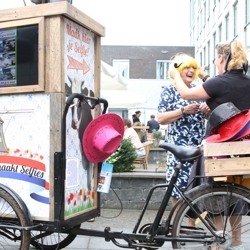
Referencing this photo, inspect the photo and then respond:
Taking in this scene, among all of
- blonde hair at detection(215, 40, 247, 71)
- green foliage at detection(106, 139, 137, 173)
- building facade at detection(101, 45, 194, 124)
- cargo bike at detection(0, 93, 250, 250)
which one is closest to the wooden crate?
cargo bike at detection(0, 93, 250, 250)

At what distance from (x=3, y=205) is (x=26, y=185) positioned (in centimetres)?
28

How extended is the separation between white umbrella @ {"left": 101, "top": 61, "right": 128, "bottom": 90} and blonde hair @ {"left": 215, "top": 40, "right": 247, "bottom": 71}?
4665mm

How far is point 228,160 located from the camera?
304cm

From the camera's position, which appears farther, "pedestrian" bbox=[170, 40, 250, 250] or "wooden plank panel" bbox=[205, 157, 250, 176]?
"pedestrian" bbox=[170, 40, 250, 250]

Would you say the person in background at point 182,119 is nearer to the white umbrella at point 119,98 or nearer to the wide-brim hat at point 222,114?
the wide-brim hat at point 222,114

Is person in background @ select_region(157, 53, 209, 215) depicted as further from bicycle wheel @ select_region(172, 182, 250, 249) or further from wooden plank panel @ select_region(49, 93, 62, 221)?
wooden plank panel @ select_region(49, 93, 62, 221)

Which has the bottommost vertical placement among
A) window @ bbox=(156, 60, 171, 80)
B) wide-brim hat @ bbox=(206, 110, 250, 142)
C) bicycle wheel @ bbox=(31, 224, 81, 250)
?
bicycle wheel @ bbox=(31, 224, 81, 250)

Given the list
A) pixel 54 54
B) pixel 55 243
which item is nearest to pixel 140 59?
pixel 55 243

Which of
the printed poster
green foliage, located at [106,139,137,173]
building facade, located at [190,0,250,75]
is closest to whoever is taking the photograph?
the printed poster

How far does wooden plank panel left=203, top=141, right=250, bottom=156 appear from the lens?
3020 mm

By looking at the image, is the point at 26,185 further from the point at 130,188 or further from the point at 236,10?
the point at 236,10

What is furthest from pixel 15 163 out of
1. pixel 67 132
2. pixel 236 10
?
pixel 236 10

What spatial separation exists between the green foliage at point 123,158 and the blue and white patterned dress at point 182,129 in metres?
2.86

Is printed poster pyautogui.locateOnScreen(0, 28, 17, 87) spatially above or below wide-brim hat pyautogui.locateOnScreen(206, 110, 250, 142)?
above
